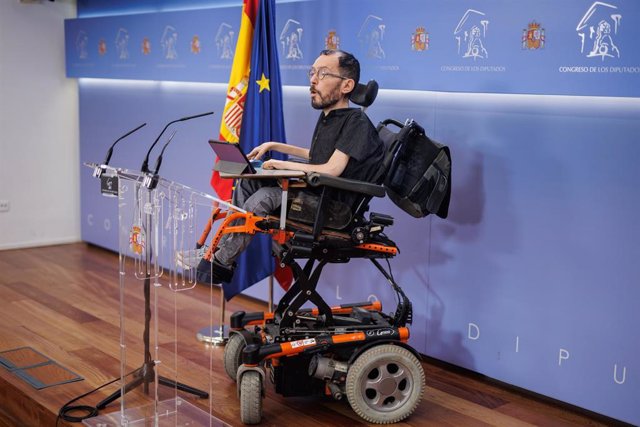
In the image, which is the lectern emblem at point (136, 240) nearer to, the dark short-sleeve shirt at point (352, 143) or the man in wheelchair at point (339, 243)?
the man in wheelchair at point (339, 243)

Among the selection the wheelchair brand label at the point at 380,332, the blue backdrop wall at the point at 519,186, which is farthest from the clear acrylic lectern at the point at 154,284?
the blue backdrop wall at the point at 519,186

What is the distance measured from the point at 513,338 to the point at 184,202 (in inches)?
67.7

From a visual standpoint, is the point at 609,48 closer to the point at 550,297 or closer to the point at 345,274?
the point at 550,297

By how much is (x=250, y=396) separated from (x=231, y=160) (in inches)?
39.1

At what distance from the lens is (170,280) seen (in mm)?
3262

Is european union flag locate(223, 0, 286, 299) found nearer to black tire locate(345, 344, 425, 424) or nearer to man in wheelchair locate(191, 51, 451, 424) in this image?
man in wheelchair locate(191, 51, 451, 424)

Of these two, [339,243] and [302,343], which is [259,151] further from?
[302,343]

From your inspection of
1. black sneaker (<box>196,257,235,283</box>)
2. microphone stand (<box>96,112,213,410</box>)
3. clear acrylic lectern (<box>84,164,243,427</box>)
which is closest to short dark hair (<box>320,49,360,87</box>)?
microphone stand (<box>96,112,213,410</box>)

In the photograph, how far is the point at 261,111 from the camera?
4.56 metres

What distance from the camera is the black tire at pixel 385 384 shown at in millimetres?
3473

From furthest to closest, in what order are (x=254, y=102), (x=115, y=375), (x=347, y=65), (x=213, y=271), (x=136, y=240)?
(x=254, y=102), (x=115, y=375), (x=347, y=65), (x=213, y=271), (x=136, y=240)

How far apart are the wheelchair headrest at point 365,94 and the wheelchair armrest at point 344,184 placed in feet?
1.51

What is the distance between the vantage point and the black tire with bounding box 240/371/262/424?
3434 millimetres

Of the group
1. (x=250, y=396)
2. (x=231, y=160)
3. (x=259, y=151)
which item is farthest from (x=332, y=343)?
(x=259, y=151)
